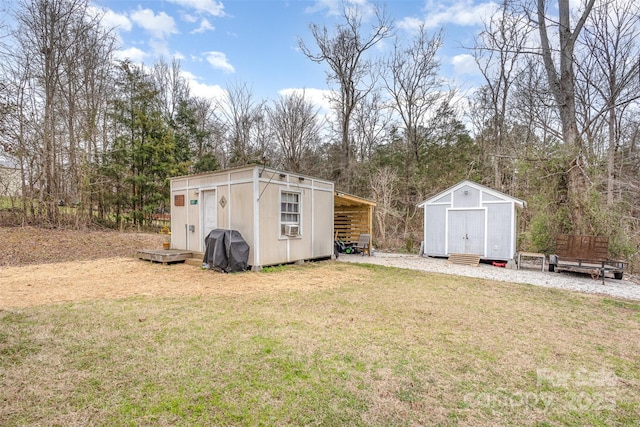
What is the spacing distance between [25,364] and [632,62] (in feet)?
51.1

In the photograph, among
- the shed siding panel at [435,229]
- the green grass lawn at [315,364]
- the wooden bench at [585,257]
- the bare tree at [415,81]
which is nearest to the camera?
the green grass lawn at [315,364]

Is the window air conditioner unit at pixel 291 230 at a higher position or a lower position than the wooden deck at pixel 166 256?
higher

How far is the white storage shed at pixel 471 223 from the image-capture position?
30.8ft

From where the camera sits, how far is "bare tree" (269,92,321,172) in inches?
792

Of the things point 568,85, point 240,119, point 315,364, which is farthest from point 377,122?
point 315,364

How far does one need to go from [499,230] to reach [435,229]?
1979 mm

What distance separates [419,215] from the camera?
50.6 ft

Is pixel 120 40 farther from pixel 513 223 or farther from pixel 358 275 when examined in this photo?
pixel 513 223

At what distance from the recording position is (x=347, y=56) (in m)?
17.5

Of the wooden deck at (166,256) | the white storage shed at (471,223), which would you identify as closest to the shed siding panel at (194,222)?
the wooden deck at (166,256)

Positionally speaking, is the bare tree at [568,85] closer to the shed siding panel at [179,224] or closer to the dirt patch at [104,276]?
the dirt patch at [104,276]

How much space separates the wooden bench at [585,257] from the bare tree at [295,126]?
47.7 ft

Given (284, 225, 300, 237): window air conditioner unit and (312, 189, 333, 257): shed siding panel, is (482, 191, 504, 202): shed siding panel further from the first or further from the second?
(284, 225, 300, 237): window air conditioner unit

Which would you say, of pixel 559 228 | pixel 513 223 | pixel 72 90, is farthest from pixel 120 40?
pixel 559 228
